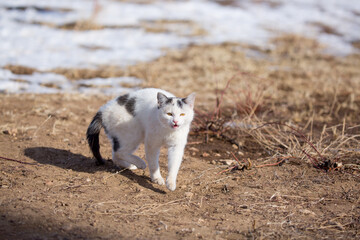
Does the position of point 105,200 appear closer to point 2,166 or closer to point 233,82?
point 2,166

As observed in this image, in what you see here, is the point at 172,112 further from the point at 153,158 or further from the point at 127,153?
the point at 127,153

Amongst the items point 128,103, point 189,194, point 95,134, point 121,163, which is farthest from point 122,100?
point 189,194

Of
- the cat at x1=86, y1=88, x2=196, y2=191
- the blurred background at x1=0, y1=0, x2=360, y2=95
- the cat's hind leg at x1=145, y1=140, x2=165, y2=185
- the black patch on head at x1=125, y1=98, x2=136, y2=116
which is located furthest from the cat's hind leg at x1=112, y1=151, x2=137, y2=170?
the blurred background at x1=0, y1=0, x2=360, y2=95

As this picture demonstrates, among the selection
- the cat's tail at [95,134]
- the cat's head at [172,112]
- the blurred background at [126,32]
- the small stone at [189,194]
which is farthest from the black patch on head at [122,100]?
the blurred background at [126,32]

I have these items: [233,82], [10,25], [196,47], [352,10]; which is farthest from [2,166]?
[352,10]

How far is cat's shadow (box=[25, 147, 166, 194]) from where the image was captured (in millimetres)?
3689

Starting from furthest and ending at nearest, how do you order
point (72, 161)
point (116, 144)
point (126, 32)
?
point (126, 32), point (72, 161), point (116, 144)

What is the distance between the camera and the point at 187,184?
11.7ft

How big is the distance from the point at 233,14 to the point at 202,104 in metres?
9.98

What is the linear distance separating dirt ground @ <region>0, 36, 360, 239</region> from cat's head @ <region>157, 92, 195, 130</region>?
64 cm

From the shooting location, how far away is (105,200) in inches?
120

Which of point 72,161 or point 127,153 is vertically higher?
point 127,153

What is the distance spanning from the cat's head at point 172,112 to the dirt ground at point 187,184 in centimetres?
64

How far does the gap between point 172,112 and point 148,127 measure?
0.32m
